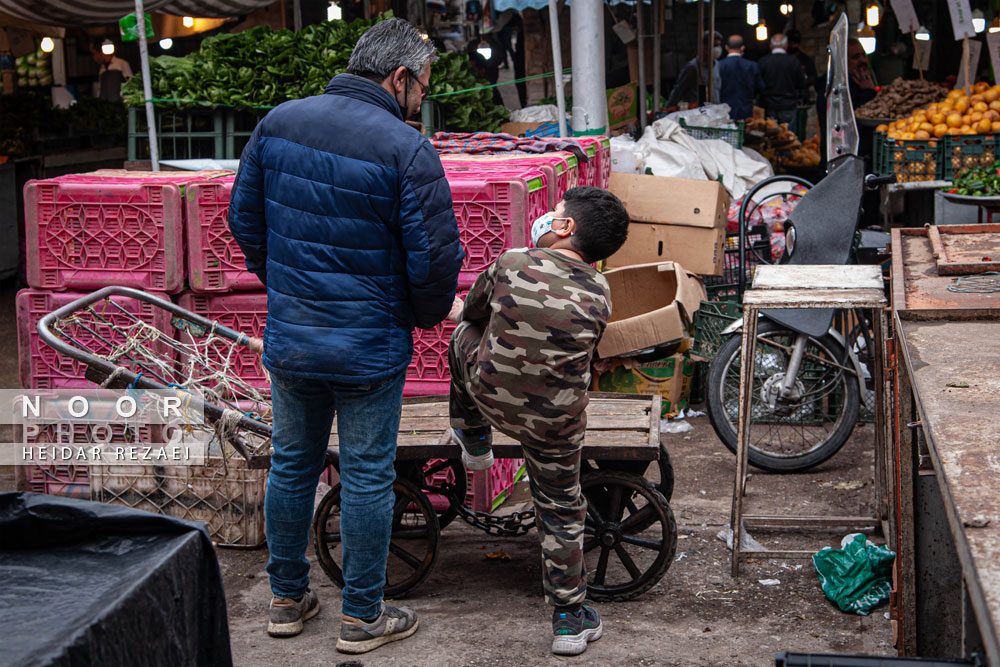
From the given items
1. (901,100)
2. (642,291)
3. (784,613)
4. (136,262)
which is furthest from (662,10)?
(784,613)

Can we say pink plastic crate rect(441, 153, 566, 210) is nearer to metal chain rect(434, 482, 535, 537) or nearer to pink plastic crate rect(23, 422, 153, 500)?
metal chain rect(434, 482, 535, 537)

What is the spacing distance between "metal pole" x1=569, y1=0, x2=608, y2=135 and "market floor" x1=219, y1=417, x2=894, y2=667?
4.71 m

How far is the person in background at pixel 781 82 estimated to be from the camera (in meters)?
14.1

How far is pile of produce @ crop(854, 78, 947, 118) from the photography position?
11430mm

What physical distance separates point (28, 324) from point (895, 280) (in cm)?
386

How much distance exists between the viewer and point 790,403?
213 inches

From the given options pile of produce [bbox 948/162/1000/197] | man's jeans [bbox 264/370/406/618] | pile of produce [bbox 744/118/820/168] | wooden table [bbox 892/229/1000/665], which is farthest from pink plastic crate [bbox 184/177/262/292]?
pile of produce [bbox 744/118/820/168]

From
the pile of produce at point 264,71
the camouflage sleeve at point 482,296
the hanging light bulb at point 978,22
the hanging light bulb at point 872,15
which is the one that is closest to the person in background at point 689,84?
the hanging light bulb at point 872,15

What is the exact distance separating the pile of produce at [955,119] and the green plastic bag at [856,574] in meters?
5.91

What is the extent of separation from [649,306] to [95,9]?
549 centimetres

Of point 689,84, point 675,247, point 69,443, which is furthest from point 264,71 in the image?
point 689,84

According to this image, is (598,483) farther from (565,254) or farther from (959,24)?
(959,24)

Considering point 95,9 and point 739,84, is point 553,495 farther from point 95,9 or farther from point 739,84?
point 739,84

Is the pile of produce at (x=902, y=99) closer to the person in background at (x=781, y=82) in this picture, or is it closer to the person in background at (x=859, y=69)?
the person in background at (x=859, y=69)
